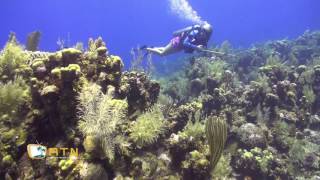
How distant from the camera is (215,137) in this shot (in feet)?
19.1

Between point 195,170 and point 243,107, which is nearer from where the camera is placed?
point 195,170

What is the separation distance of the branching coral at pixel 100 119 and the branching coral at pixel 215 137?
63.8 inches

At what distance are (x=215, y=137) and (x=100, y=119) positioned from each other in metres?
2.04

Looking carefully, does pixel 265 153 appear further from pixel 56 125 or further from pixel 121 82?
pixel 56 125

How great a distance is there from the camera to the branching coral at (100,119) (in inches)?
198

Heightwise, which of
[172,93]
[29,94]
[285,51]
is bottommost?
[29,94]

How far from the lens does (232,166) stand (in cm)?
802

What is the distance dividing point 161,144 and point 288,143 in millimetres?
4313

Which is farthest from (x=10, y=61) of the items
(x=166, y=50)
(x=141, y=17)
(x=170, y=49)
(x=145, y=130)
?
(x=141, y=17)

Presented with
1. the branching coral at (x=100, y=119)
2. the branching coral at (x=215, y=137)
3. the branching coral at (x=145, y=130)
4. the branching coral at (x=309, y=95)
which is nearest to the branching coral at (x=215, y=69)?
the branching coral at (x=309, y=95)

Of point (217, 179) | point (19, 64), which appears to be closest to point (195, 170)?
point (217, 179)

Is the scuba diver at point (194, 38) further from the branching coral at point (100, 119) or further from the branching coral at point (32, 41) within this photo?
the branching coral at point (100, 119)

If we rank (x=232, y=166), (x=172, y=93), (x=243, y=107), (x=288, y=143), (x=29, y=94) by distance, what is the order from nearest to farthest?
(x=29, y=94), (x=232, y=166), (x=288, y=143), (x=243, y=107), (x=172, y=93)

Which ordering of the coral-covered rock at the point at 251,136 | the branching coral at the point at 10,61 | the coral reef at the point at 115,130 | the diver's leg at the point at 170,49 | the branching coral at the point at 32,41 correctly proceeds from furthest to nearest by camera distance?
the diver's leg at the point at 170,49
the branching coral at the point at 32,41
the coral-covered rock at the point at 251,136
the branching coral at the point at 10,61
the coral reef at the point at 115,130
